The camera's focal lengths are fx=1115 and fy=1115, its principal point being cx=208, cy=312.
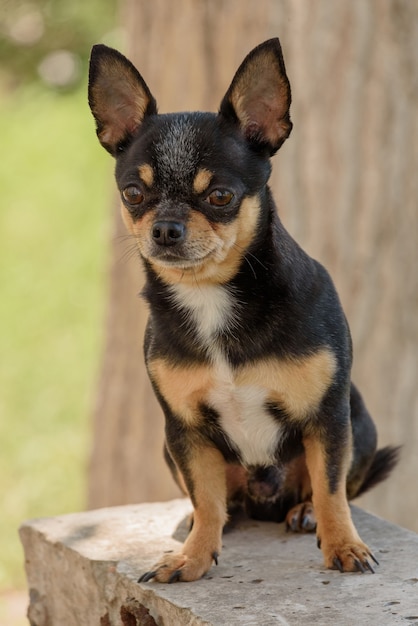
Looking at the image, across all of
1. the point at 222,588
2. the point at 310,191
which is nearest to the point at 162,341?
the point at 222,588

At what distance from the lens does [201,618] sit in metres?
3.07

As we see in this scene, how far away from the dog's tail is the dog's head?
1.16 meters

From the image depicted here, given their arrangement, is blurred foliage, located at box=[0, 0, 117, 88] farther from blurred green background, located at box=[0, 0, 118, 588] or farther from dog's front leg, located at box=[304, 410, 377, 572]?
dog's front leg, located at box=[304, 410, 377, 572]

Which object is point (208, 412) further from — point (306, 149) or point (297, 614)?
Answer: point (306, 149)

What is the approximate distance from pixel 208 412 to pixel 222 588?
52 cm

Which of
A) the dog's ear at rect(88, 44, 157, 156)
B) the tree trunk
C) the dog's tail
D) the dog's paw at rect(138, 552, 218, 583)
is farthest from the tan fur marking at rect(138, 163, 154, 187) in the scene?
the tree trunk

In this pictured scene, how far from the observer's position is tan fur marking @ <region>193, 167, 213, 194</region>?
3143mm

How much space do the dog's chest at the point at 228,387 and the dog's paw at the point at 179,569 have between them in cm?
36

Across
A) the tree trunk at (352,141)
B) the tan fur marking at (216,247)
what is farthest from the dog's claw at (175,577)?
the tree trunk at (352,141)

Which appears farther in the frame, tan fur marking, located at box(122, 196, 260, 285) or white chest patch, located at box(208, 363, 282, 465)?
white chest patch, located at box(208, 363, 282, 465)

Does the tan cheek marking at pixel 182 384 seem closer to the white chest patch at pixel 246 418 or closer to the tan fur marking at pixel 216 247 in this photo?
the white chest patch at pixel 246 418

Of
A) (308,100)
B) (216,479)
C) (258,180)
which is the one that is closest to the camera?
(258,180)

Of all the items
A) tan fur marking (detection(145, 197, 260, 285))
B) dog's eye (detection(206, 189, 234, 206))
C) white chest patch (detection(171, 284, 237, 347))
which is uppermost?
dog's eye (detection(206, 189, 234, 206))

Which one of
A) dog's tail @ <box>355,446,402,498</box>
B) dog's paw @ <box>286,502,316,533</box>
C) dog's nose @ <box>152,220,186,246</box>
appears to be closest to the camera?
dog's nose @ <box>152,220,186,246</box>
